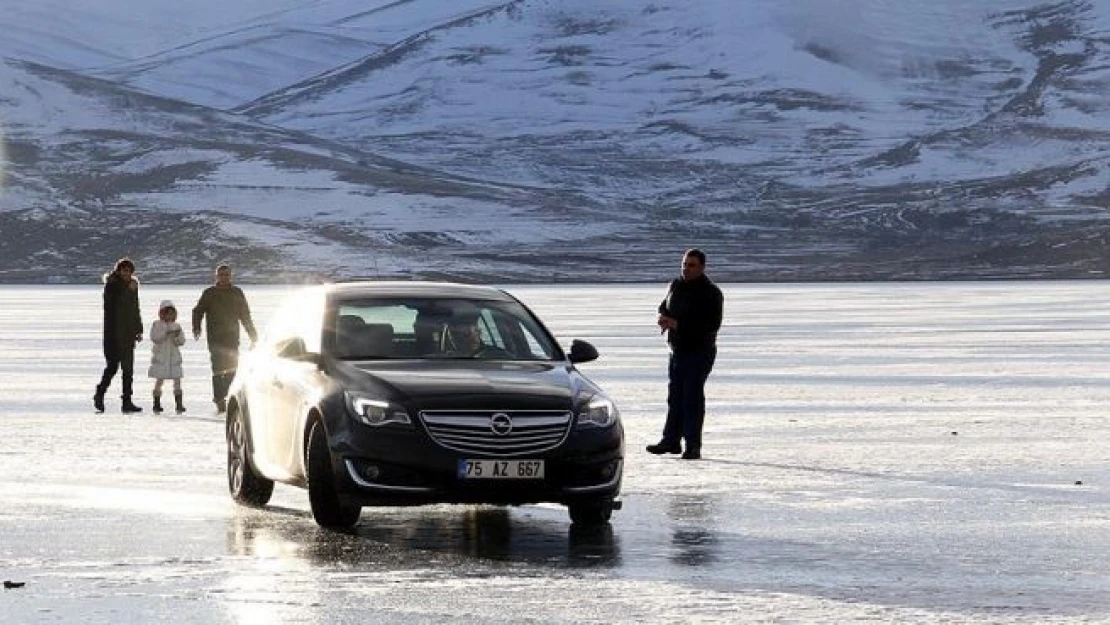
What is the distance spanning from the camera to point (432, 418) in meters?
13.0

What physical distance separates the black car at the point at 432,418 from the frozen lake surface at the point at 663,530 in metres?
0.29

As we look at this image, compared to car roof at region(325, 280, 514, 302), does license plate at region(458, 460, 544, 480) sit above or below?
below

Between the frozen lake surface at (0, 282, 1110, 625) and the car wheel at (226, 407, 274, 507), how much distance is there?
21 centimetres

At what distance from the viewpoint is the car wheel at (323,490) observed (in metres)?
13.3

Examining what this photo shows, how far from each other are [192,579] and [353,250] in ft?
541

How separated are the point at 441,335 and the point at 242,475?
5.57 ft

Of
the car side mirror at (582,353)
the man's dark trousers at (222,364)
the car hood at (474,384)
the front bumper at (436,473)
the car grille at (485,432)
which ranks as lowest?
the man's dark trousers at (222,364)

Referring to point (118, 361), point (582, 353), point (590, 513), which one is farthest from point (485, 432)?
point (118, 361)

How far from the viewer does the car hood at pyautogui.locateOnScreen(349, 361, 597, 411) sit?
13.0m

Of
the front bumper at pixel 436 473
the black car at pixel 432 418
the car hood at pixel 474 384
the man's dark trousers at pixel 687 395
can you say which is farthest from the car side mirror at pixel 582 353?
the man's dark trousers at pixel 687 395

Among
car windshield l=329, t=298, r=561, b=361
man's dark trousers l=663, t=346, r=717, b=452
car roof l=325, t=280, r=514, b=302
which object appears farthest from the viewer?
man's dark trousers l=663, t=346, r=717, b=452

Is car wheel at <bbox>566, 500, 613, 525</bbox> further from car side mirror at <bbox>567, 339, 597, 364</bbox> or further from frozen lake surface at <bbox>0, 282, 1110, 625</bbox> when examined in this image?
car side mirror at <bbox>567, 339, 597, 364</bbox>

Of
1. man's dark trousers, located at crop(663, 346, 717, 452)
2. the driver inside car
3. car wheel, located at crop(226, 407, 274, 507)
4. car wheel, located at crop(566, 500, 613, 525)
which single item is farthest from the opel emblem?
man's dark trousers, located at crop(663, 346, 717, 452)

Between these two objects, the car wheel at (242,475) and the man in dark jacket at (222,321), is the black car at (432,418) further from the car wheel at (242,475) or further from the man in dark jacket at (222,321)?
the man in dark jacket at (222,321)
